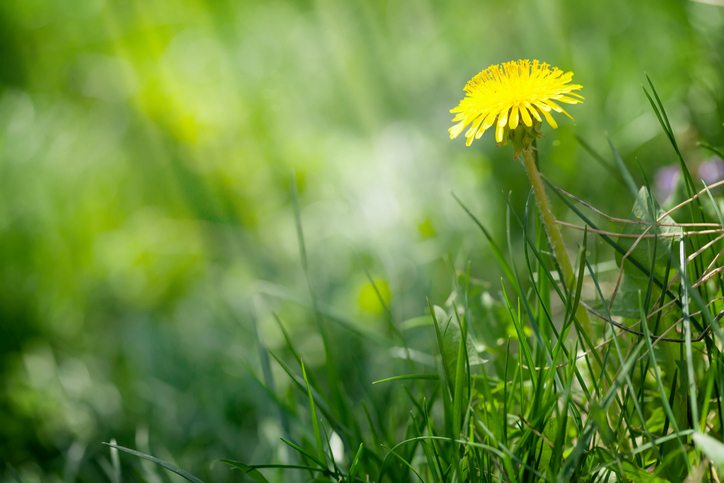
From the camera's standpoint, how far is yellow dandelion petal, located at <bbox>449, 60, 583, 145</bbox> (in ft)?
0.97

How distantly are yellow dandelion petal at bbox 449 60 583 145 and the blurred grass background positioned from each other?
196 mm

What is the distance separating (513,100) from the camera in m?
0.30

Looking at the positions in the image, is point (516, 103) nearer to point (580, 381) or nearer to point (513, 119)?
point (513, 119)

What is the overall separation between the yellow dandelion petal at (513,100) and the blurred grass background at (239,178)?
0.64 ft

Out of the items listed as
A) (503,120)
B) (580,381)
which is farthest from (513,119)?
(580,381)

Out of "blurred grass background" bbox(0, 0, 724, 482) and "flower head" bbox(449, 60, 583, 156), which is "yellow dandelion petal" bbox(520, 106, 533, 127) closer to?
"flower head" bbox(449, 60, 583, 156)

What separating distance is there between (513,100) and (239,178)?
3.66 feet

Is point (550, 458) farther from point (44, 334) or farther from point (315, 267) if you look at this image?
point (44, 334)

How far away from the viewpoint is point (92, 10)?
1951mm

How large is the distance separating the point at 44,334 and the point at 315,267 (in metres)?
0.61

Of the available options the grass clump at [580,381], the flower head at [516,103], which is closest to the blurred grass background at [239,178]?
the grass clump at [580,381]

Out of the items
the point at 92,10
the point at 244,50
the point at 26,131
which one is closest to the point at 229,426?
the point at 26,131

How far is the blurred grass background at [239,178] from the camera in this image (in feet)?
2.21

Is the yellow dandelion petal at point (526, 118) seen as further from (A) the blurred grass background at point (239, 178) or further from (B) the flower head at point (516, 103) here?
(A) the blurred grass background at point (239, 178)
